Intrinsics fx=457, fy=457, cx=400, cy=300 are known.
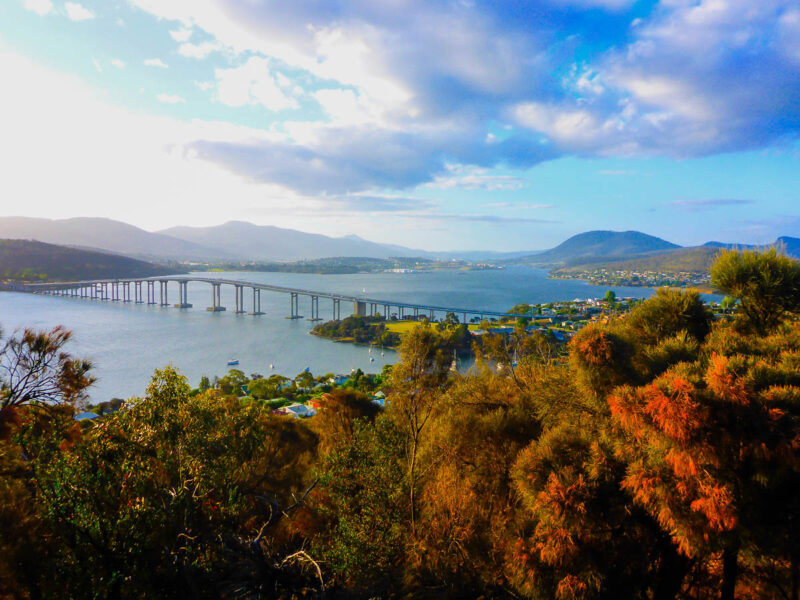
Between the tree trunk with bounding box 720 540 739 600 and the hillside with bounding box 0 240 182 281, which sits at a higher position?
the hillside with bounding box 0 240 182 281

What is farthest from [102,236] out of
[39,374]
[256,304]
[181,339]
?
[39,374]

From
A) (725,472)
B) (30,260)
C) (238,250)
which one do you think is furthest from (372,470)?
(238,250)

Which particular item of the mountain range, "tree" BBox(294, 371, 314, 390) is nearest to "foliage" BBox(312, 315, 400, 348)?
"tree" BBox(294, 371, 314, 390)

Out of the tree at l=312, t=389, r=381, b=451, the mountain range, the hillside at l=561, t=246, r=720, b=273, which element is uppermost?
the mountain range

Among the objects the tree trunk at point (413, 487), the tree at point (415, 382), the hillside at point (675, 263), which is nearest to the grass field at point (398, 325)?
the tree at point (415, 382)

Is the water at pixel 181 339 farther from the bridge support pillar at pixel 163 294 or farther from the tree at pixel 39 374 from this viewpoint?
the tree at pixel 39 374

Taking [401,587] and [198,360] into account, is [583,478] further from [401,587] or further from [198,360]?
[198,360]

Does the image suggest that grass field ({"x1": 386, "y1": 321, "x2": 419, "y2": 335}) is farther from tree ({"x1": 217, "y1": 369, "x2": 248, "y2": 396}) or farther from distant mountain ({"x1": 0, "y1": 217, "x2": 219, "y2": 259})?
distant mountain ({"x1": 0, "y1": 217, "x2": 219, "y2": 259})
